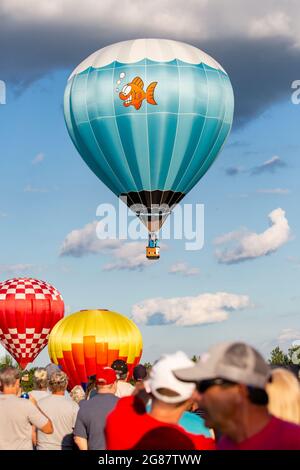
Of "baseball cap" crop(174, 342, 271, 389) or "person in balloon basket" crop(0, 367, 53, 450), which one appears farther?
"person in balloon basket" crop(0, 367, 53, 450)

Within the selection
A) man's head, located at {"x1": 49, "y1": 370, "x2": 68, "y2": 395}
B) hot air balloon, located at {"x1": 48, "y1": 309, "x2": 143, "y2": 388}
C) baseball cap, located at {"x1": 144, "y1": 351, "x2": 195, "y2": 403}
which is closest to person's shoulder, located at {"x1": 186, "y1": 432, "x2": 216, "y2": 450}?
baseball cap, located at {"x1": 144, "y1": 351, "x2": 195, "y2": 403}

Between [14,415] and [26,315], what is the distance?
34107 millimetres

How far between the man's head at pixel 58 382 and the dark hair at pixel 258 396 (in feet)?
15.7

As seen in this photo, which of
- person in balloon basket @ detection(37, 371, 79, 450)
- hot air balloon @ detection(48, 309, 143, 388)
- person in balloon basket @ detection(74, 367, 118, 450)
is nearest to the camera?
person in balloon basket @ detection(74, 367, 118, 450)

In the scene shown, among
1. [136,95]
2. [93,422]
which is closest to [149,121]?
[136,95]

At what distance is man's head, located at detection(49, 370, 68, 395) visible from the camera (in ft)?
30.9

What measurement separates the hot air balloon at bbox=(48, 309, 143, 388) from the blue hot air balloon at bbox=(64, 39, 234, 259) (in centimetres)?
447

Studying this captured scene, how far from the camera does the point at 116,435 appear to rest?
639 cm

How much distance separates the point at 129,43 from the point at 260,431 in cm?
2862

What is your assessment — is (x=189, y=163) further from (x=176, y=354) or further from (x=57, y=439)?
(x=176, y=354)

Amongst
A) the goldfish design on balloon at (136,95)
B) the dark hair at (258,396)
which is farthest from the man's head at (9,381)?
the goldfish design on balloon at (136,95)

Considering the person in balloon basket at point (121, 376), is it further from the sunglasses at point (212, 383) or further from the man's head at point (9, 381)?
the sunglasses at point (212, 383)

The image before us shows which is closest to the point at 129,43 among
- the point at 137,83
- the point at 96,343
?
the point at 137,83

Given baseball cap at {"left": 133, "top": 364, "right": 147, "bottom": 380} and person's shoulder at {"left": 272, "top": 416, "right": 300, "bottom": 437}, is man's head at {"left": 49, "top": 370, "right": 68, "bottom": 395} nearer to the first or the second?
baseball cap at {"left": 133, "top": 364, "right": 147, "bottom": 380}
